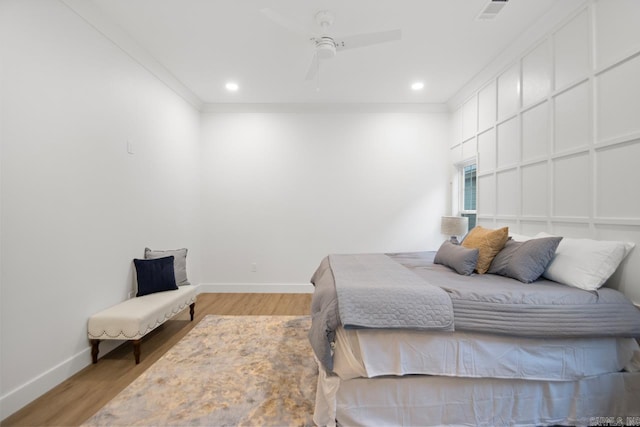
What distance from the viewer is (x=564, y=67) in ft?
6.91

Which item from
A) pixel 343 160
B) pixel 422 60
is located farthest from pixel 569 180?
pixel 343 160

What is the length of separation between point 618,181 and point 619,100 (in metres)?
0.52

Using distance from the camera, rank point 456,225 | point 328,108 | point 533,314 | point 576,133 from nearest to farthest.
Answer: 1. point 533,314
2. point 576,133
3. point 456,225
4. point 328,108

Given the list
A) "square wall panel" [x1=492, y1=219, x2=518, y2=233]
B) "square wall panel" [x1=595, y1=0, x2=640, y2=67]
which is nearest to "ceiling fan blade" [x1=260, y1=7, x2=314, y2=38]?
"square wall panel" [x1=595, y1=0, x2=640, y2=67]

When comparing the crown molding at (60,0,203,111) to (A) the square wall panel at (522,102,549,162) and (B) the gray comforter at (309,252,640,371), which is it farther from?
(A) the square wall panel at (522,102,549,162)

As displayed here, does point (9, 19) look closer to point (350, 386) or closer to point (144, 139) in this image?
point (144, 139)

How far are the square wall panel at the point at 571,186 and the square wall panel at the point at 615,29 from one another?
2.15 ft

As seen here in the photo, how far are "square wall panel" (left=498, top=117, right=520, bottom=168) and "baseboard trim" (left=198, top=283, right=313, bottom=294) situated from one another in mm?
3007

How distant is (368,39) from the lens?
2059 mm

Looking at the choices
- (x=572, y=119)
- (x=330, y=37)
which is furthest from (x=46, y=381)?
(x=572, y=119)

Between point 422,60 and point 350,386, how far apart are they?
3159 millimetres

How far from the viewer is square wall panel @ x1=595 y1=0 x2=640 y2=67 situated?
64.6 inches

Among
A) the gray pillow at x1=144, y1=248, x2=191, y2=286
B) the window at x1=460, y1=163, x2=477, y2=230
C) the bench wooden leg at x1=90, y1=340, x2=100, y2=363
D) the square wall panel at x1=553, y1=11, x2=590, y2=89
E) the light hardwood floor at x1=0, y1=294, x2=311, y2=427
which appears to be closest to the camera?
the light hardwood floor at x1=0, y1=294, x2=311, y2=427

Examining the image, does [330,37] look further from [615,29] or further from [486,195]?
[486,195]
